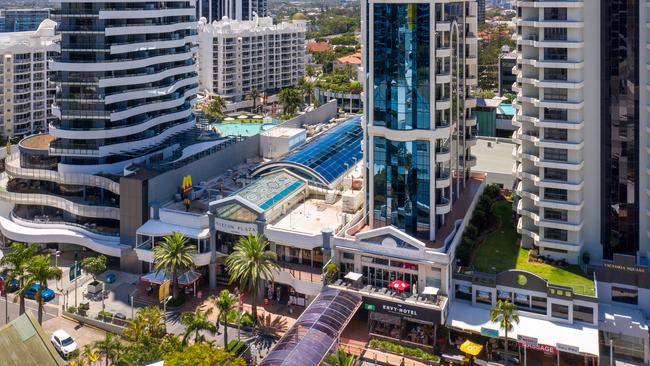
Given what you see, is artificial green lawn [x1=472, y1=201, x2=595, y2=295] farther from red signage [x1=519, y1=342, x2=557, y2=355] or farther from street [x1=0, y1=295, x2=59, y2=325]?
street [x1=0, y1=295, x2=59, y2=325]

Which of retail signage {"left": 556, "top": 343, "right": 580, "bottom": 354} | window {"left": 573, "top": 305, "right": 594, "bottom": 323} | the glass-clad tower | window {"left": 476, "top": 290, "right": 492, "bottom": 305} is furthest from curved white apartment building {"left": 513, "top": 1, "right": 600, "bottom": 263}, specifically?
retail signage {"left": 556, "top": 343, "right": 580, "bottom": 354}

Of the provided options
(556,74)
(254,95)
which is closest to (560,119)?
(556,74)

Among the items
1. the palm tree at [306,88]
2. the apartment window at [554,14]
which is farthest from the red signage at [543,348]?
the palm tree at [306,88]

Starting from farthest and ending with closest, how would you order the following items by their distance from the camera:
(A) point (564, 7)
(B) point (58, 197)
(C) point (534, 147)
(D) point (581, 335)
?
(B) point (58, 197) → (C) point (534, 147) → (A) point (564, 7) → (D) point (581, 335)

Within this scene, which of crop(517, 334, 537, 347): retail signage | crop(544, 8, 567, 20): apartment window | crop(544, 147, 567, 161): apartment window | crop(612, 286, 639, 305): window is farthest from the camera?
crop(544, 147, 567, 161): apartment window

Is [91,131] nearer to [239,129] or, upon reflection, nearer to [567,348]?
[239,129]

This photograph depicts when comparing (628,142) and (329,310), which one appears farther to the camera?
(628,142)

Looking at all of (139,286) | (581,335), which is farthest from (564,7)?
(139,286)

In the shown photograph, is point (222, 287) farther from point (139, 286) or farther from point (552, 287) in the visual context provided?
point (552, 287)
